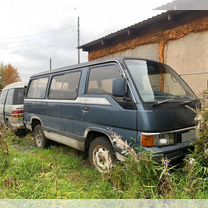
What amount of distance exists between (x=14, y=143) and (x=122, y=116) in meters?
5.20

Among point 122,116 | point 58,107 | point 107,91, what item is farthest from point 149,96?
point 58,107

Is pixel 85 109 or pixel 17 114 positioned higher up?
pixel 85 109

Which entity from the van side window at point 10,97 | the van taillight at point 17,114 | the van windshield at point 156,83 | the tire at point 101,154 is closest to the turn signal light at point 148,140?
the van windshield at point 156,83

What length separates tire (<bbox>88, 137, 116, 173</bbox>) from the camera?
14.3 ft

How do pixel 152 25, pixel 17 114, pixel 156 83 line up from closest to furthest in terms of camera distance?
pixel 156 83 → pixel 17 114 → pixel 152 25

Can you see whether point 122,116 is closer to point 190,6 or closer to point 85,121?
point 85,121

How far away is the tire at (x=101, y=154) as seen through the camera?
436cm

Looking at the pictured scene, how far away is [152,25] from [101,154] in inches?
251

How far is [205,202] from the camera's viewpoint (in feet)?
9.88

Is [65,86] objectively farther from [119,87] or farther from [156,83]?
[156,83]

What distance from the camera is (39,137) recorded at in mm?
7340

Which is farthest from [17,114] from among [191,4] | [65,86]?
[191,4]

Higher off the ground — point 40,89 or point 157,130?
point 40,89

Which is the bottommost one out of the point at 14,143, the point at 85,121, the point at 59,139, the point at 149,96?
the point at 14,143
